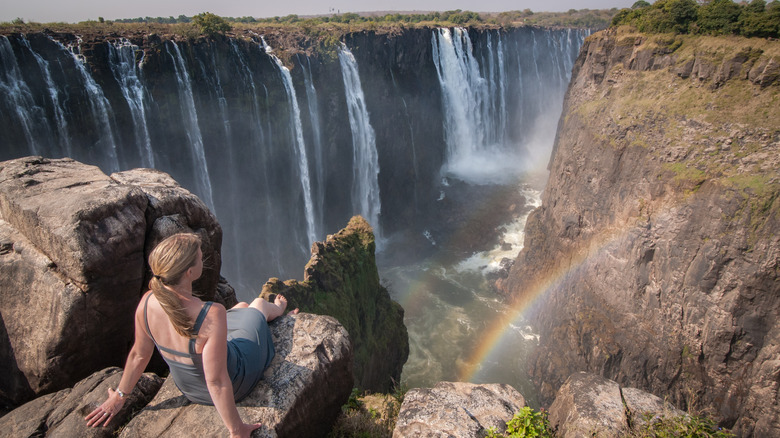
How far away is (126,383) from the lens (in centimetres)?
419

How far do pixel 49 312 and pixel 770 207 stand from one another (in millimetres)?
22173

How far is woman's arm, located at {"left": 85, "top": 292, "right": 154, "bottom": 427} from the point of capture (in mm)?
4035

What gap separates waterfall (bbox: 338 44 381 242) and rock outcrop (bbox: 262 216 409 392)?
1587cm

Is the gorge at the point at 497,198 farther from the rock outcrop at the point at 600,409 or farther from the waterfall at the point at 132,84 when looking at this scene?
the rock outcrop at the point at 600,409

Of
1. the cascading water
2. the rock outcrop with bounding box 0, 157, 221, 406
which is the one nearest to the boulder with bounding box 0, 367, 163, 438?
the rock outcrop with bounding box 0, 157, 221, 406

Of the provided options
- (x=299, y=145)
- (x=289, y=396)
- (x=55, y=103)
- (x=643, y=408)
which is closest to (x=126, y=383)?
(x=289, y=396)

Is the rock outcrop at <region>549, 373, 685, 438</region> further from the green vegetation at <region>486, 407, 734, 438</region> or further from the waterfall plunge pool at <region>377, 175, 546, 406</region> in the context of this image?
the waterfall plunge pool at <region>377, 175, 546, 406</region>

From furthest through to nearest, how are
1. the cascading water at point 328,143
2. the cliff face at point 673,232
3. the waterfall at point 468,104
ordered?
the waterfall at point 468,104 < the cascading water at point 328,143 < the cliff face at point 673,232

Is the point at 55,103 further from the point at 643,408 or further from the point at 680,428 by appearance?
the point at 680,428

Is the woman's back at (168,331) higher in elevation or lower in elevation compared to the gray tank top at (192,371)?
higher

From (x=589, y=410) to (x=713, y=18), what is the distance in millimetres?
24987

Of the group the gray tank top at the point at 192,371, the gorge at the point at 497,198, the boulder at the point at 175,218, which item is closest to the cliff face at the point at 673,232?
the gorge at the point at 497,198

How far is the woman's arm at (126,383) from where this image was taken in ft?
13.2

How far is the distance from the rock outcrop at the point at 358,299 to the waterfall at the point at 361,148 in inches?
625
